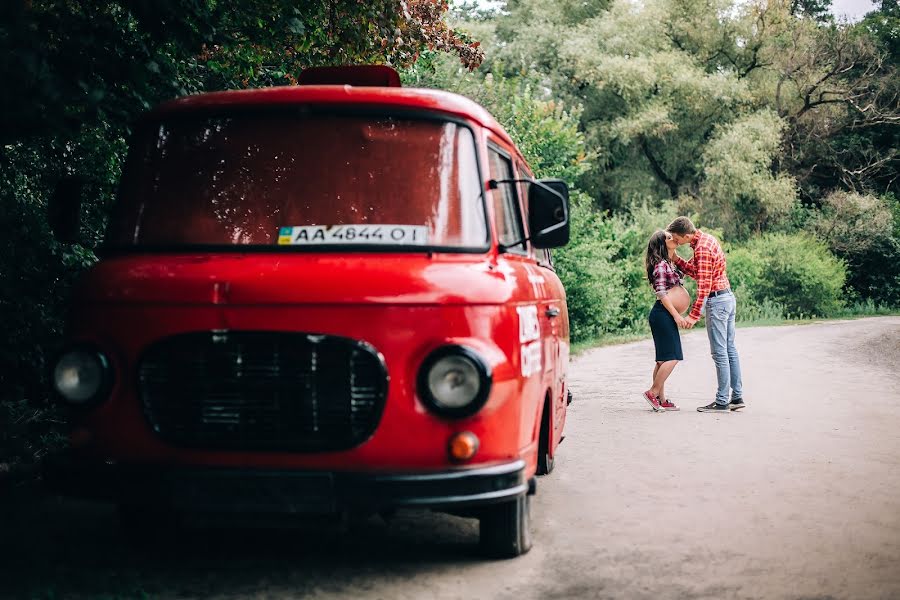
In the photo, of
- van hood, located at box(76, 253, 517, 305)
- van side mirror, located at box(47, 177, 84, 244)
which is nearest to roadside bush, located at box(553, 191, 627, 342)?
van side mirror, located at box(47, 177, 84, 244)

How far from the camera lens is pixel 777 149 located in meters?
39.3

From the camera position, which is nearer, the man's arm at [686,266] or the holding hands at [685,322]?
the holding hands at [685,322]

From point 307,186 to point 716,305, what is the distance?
7043mm

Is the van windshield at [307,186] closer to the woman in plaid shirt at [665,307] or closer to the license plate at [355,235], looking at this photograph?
the license plate at [355,235]

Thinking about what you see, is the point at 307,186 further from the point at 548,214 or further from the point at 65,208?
the point at 65,208

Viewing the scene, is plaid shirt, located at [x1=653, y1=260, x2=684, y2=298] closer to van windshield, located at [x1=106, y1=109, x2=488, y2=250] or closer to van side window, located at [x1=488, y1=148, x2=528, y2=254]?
van side window, located at [x1=488, y1=148, x2=528, y2=254]

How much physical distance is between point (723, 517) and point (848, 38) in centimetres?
4010

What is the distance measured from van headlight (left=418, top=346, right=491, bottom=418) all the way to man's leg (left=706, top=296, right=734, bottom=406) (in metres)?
7.04

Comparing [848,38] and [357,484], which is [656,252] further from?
[848,38]

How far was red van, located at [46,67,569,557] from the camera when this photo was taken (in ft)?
15.3

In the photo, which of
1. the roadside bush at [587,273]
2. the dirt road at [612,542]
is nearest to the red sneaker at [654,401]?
the dirt road at [612,542]

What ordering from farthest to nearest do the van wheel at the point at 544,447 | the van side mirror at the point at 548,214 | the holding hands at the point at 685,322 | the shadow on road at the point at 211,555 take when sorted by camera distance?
the holding hands at the point at 685,322, the van wheel at the point at 544,447, the van side mirror at the point at 548,214, the shadow on road at the point at 211,555

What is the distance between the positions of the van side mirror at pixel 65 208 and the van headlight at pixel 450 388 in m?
2.41

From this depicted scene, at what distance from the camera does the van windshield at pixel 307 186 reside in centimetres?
510
